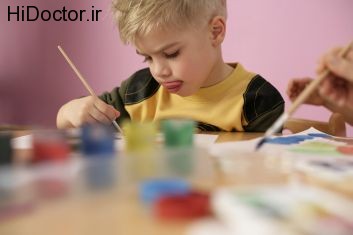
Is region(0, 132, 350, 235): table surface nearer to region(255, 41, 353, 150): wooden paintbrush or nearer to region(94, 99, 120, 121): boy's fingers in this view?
region(255, 41, 353, 150): wooden paintbrush

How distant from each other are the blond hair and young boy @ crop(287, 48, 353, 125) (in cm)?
27

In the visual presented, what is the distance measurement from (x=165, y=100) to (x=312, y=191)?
0.73m

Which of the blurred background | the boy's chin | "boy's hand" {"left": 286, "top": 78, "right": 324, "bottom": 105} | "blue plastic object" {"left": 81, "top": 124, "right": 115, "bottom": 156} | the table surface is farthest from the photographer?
the blurred background

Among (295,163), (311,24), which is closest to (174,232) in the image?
(295,163)

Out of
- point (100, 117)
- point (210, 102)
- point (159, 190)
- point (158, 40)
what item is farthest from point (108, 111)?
point (159, 190)

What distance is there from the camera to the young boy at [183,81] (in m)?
0.81

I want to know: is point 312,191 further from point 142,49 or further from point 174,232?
point 142,49

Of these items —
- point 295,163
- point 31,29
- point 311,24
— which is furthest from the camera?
point 31,29

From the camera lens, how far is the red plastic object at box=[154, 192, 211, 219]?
0.24 m

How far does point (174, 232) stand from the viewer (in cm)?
23

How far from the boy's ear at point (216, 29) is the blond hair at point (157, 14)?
0.01 metres

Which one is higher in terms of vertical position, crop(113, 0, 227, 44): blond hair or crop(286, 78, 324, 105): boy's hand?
crop(113, 0, 227, 44): blond hair

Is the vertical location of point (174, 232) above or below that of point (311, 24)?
below

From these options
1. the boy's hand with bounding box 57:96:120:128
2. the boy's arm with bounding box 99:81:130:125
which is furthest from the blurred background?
the boy's hand with bounding box 57:96:120:128
